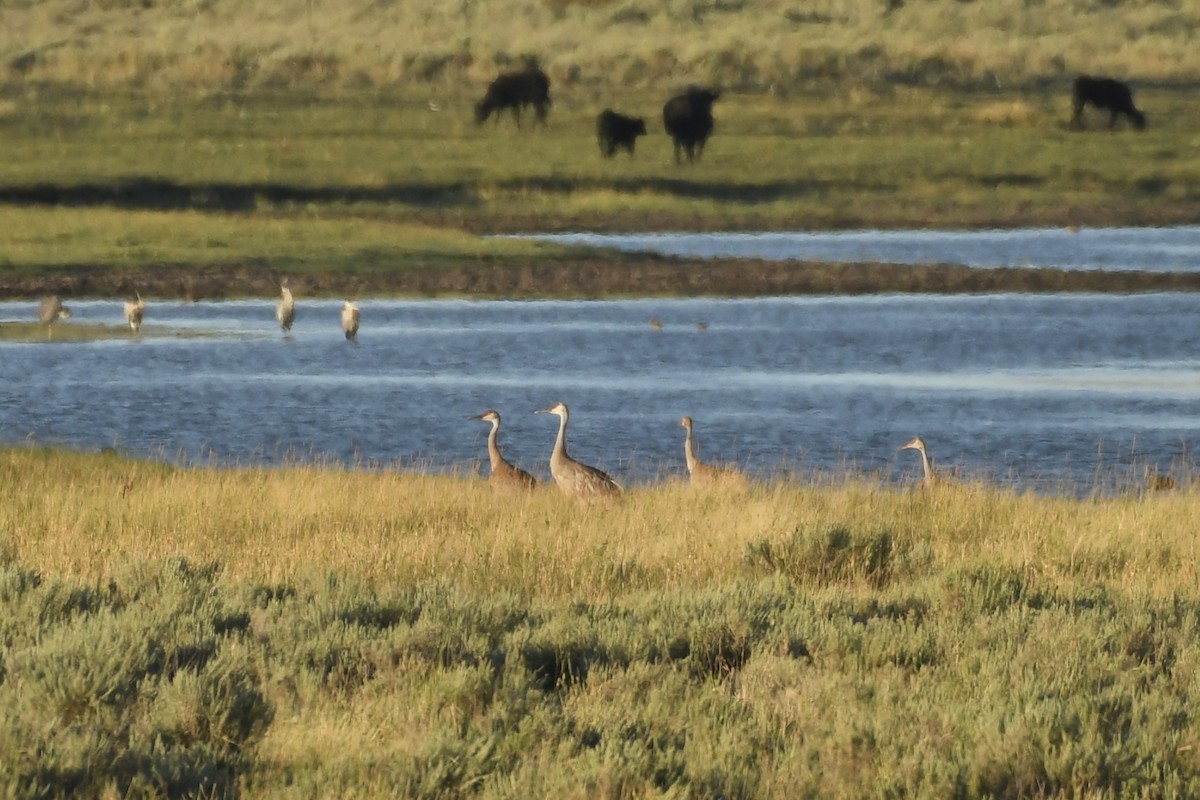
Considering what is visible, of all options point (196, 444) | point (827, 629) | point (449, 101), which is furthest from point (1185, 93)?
point (827, 629)

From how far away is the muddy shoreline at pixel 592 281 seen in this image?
105ft

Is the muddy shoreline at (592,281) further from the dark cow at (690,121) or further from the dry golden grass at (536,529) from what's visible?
the dry golden grass at (536,529)

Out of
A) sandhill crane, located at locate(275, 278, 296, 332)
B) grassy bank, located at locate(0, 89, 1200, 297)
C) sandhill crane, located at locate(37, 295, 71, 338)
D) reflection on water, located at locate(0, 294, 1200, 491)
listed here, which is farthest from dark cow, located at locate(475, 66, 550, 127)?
sandhill crane, located at locate(37, 295, 71, 338)

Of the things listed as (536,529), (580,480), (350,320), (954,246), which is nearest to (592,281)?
(350,320)

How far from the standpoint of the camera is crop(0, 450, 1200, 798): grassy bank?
269 inches

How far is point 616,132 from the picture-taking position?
1896 inches

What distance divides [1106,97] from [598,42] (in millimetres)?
24186

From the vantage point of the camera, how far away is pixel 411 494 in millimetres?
14656

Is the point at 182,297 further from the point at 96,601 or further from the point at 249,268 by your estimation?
the point at 96,601

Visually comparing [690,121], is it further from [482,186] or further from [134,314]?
[134,314]

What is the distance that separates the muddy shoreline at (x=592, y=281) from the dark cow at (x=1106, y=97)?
20.5 meters

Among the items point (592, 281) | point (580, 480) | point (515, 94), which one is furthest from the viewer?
point (515, 94)

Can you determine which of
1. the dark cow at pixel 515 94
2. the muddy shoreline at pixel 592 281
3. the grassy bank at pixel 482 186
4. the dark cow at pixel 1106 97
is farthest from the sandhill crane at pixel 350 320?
the dark cow at pixel 1106 97

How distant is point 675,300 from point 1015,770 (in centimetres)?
2550
